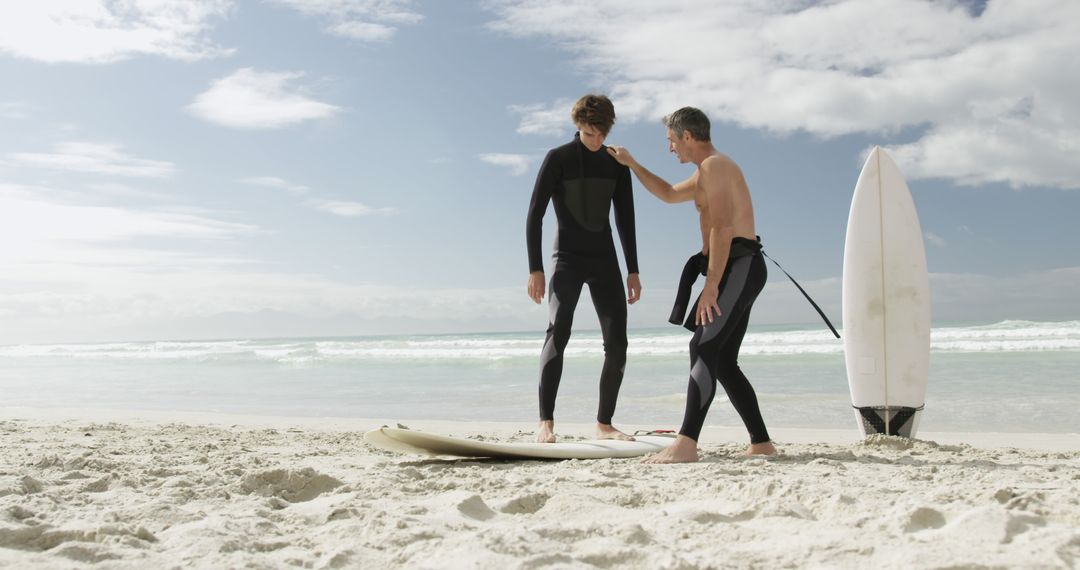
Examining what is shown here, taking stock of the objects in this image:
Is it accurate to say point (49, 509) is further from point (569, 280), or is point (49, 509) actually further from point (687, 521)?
point (569, 280)

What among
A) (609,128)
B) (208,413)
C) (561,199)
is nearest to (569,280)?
(561,199)

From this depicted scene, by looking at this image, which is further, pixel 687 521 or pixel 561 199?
pixel 561 199

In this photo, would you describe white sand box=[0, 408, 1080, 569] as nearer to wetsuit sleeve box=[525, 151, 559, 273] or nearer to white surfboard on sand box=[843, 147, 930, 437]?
white surfboard on sand box=[843, 147, 930, 437]

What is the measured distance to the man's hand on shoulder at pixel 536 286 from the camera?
13.3ft

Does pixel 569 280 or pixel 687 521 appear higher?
pixel 569 280

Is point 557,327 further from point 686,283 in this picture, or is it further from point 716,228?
point 716,228

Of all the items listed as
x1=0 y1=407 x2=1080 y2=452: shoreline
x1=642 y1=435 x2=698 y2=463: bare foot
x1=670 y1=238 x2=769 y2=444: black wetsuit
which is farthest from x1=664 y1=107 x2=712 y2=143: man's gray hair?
x1=0 y1=407 x2=1080 y2=452: shoreline

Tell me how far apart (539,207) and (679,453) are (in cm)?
152

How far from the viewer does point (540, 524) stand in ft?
7.26

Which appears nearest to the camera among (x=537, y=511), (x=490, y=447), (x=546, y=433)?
(x=537, y=511)

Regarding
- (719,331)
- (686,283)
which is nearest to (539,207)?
(686,283)

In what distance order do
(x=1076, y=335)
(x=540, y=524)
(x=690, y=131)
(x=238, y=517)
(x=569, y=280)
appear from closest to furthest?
(x=540, y=524) → (x=238, y=517) → (x=690, y=131) → (x=569, y=280) → (x=1076, y=335)

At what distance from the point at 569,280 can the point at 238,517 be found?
2103 millimetres

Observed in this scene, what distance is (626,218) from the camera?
4.25 metres
